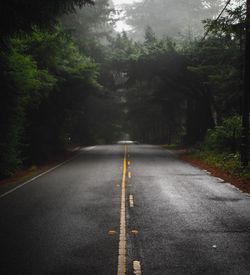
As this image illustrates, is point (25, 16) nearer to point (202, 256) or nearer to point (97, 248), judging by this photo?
point (97, 248)

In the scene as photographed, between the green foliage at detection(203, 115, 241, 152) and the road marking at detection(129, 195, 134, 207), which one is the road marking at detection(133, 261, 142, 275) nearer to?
the road marking at detection(129, 195, 134, 207)

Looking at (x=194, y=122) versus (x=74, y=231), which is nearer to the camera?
(x=74, y=231)

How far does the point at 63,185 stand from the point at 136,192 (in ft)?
11.1

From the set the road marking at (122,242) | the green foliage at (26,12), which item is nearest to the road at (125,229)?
the road marking at (122,242)

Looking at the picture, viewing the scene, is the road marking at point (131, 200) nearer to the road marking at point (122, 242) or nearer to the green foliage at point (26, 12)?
the road marking at point (122, 242)

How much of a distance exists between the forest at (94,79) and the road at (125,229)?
17.0 ft

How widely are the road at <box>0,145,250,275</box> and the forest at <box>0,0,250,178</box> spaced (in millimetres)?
5179

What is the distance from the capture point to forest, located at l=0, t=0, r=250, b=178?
18.2 m

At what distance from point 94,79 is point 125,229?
3081 cm

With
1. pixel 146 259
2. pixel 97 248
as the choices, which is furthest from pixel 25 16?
pixel 146 259

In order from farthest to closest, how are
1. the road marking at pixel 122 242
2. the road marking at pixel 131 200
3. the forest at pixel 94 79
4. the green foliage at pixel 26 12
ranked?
the forest at pixel 94 79 → the road marking at pixel 131 200 → the green foliage at pixel 26 12 → the road marking at pixel 122 242

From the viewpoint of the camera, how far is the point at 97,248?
793 centimetres

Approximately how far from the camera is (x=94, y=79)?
3925cm

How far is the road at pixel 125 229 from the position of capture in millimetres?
A: 6988
